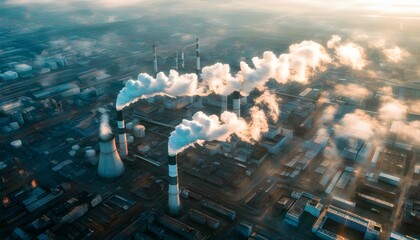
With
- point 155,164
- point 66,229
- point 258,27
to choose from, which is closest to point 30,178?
point 66,229

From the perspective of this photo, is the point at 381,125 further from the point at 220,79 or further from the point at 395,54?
the point at 395,54

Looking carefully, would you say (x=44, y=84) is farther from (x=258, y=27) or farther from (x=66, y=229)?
(x=258, y=27)

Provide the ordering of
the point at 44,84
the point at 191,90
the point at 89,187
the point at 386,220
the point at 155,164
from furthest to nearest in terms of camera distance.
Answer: the point at 44,84 → the point at 191,90 → the point at 155,164 → the point at 89,187 → the point at 386,220

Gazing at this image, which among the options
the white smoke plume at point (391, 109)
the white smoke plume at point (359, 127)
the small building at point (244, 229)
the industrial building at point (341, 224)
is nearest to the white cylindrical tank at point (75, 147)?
the small building at point (244, 229)

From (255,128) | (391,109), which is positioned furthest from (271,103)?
(391,109)

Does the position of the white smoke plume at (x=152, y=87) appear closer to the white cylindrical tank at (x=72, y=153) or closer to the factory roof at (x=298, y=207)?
the white cylindrical tank at (x=72, y=153)

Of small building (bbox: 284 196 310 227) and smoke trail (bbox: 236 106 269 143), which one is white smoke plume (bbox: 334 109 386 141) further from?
small building (bbox: 284 196 310 227)

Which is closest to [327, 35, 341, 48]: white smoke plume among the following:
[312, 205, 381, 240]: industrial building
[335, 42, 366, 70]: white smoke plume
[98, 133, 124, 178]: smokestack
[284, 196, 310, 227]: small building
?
[335, 42, 366, 70]: white smoke plume
